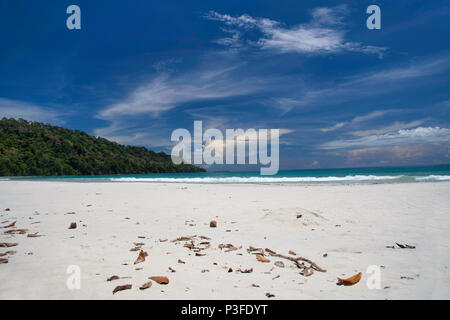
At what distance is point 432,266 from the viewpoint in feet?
10.8

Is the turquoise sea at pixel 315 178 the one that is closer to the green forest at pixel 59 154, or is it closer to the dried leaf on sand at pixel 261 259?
the green forest at pixel 59 154

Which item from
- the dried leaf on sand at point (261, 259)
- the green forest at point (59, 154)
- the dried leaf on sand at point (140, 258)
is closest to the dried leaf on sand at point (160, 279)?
the dried leaf on sand at point (140, 258)

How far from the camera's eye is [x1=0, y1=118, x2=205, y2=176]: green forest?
5850 cm

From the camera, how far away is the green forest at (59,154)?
58500 millimetres

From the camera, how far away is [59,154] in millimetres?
67500

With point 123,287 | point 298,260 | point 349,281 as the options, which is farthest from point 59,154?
point 349,281

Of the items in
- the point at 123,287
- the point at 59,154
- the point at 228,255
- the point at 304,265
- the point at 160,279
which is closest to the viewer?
the point at 123,287

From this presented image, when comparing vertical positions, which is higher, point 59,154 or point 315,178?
point 59,154

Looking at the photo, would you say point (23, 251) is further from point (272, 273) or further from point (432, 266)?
point (432, 266)

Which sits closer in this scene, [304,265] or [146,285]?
[146,285]

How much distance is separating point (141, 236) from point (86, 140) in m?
88.7

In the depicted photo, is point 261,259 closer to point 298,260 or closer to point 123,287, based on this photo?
point 298,260

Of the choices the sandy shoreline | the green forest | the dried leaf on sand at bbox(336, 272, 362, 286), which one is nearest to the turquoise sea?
the green forest

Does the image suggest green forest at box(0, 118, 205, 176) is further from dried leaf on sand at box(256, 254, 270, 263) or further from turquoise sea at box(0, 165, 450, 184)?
dried leaf on sand at box(256, 254, 270, 263)
